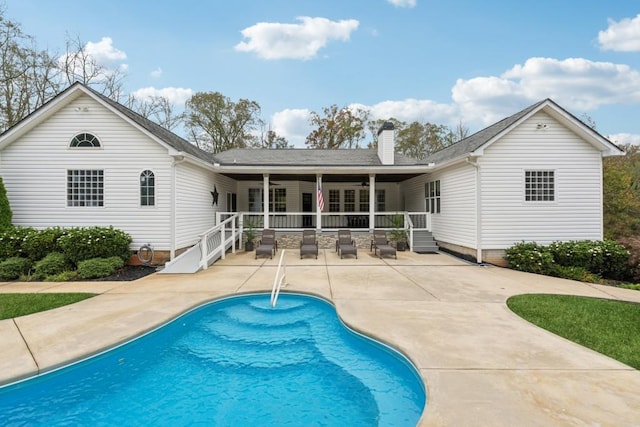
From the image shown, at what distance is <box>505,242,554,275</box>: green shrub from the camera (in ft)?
33.1

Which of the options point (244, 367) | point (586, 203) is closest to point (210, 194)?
point (244, 367)

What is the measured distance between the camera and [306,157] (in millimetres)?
17453

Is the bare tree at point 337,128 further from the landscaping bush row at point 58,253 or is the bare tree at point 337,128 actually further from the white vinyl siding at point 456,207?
the landscaping bush row at point 58,253

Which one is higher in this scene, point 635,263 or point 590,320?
point 635,263

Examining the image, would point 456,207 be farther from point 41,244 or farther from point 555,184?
point 41,244

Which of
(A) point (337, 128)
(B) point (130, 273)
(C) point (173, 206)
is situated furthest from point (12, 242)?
(A) point (337, 128)

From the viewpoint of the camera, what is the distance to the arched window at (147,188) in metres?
11.0

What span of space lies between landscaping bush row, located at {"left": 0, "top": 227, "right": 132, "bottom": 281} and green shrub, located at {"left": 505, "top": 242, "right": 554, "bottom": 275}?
44.0 ft

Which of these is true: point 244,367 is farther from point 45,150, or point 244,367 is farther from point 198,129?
point 198,129

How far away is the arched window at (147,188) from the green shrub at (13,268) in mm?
3701

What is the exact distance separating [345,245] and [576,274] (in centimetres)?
780

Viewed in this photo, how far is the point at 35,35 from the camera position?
1794 centimetres

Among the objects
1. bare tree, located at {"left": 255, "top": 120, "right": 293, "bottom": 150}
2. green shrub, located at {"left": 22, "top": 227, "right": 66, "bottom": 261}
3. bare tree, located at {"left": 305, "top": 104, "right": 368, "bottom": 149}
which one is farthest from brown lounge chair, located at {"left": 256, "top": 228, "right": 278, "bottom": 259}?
bare tree, located at {"left": 305, "top": 104, "right": 368, "bottom": 149}

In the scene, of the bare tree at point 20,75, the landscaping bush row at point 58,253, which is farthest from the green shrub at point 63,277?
the bare tree at point 20,75
